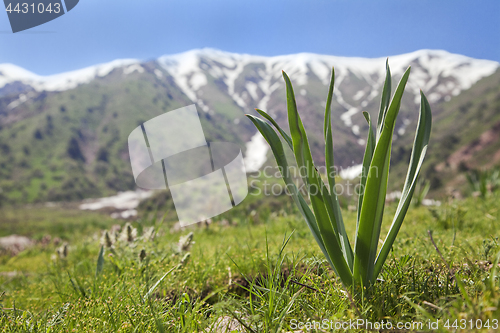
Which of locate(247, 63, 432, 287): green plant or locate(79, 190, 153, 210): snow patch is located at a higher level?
locate(247, 63, 432, 287): green plant

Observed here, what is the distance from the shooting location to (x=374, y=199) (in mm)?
1196

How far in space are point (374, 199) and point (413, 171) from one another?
255mm

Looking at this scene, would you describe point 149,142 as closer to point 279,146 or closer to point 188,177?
point 188,177

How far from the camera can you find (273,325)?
113 cm

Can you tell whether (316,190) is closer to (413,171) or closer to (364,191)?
(364,191)

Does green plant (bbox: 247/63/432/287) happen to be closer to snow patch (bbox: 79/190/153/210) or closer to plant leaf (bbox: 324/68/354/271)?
plant leaf (bbox: 324/68/354/271)

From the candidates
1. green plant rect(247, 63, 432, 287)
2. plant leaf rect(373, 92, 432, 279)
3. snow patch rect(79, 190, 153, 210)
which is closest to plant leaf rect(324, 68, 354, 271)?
green plant rect(247, 63, 432, 287)

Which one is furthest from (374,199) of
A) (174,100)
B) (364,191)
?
(174,100)

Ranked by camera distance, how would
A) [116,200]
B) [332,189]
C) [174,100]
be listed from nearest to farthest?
1. [332,189]
2. [116,200]
3. [174,100]

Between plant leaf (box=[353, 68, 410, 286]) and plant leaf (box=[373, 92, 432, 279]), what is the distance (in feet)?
0.16

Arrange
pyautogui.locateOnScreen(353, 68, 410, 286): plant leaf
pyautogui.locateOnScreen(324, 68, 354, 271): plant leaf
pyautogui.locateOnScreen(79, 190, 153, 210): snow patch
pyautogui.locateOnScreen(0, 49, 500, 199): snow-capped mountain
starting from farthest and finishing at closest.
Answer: pyautogui.locateOnScreen(0, 49, 500, 199): snow-capped mountain, pyautogui.locateOnScreen(79, 190, 153, 210): snow patch, pyautogui.locateOnScreen(324, 68, 354, 271): plant leaf, pyautogui.locateOnScreen(353, 68, 410, 286): plant leaf

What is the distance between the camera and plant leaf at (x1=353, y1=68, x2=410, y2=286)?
117 cm

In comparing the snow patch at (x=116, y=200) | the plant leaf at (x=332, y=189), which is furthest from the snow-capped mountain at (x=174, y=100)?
the plant leaf at (x=332, y=189)

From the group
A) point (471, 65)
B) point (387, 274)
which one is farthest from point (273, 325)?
point (471, 65)
